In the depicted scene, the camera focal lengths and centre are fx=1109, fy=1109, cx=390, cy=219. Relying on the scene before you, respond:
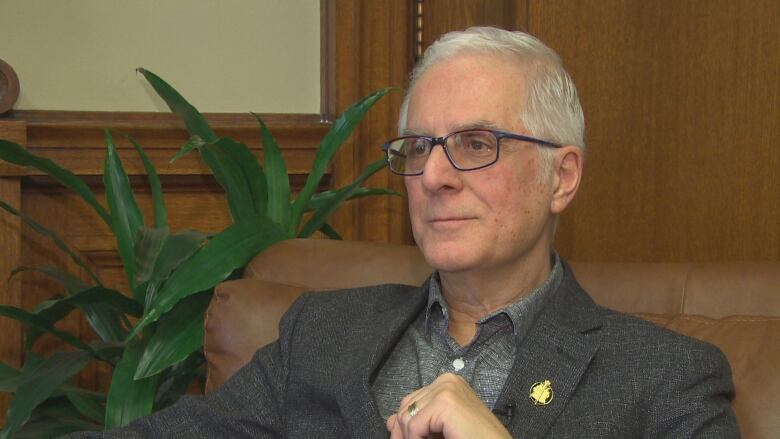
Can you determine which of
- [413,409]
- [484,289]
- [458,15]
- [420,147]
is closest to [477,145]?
[420,147]

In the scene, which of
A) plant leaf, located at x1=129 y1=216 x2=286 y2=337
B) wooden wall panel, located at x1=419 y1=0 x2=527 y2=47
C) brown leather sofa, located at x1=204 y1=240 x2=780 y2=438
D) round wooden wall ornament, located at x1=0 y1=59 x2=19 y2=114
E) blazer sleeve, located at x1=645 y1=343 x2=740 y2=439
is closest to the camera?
blazer sleeve, located at x1=645 y1=343 x2=740 y2=439

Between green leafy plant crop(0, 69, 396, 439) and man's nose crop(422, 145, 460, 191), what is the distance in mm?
585

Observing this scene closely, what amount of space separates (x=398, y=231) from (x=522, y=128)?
137cm

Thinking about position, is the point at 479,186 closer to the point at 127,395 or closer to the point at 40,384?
the point at 127,395

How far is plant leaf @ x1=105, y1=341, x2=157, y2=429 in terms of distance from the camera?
7.06 feet

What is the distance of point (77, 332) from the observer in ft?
9.37

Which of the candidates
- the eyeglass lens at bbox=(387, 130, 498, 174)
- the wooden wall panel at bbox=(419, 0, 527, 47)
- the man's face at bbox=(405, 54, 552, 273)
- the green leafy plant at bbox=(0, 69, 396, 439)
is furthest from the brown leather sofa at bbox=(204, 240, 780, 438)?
the wooden wall panel at bbox=(419, 0, 527, 47)

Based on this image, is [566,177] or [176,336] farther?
[176,336]

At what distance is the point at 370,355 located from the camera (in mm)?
1748

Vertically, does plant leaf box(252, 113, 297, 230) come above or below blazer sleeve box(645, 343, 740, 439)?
above

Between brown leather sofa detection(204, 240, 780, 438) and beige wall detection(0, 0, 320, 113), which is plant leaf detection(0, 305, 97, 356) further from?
beige wall detection(0, 0, 320, 113)

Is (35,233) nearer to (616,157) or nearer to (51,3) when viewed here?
(51,3)

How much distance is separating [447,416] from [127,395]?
99cm

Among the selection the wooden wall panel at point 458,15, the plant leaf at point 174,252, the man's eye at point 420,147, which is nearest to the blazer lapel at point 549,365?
the man's eye at point 420,147
